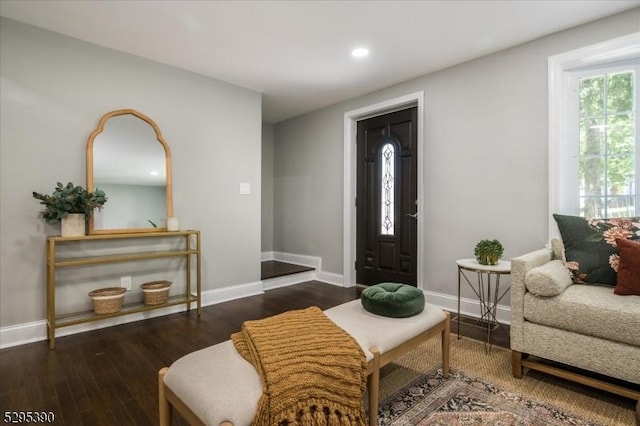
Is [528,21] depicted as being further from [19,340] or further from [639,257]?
[19,340]

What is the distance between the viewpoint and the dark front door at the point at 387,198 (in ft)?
12.1

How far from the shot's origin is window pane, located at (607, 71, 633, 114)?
250cm

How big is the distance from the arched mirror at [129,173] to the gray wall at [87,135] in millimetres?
84

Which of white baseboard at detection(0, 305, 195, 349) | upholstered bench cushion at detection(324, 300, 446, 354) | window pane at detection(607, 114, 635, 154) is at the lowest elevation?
white baseboard at detection(0, 305, 195, 349)

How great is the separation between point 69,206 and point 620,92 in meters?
4.32

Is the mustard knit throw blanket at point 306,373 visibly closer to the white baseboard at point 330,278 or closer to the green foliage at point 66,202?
the green foliage at point 66,202

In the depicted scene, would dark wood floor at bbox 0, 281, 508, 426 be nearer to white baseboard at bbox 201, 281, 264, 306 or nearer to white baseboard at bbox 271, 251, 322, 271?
white baseboard at bbox 201, 281, 264, 306

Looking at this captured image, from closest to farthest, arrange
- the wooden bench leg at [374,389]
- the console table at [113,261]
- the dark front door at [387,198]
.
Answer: the wooden bench leg at [374,389], the console table at [113,261], the dark front door at [387,198]

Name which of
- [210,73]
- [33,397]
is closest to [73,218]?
[33,397]

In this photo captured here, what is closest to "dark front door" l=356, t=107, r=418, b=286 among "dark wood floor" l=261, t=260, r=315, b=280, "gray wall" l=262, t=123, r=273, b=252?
"dark wood floor" l=261, t=260, r=315, b=280

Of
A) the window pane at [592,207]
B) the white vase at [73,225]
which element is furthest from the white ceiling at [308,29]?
the white vase at [73,225]

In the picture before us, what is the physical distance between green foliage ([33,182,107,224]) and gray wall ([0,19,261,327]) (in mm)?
159

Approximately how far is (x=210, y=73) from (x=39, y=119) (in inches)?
60.9

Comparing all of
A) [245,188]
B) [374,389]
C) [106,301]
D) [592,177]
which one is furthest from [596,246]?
[106,301]
